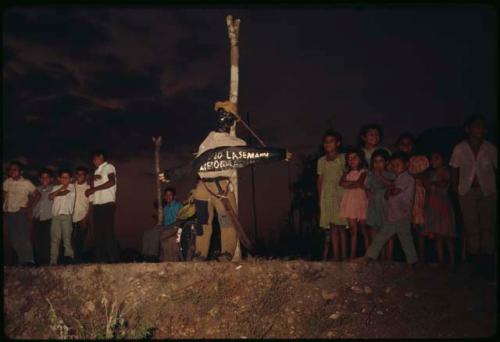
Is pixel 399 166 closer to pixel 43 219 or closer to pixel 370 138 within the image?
pixel 370 138

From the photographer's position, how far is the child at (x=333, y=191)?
32.6 feet

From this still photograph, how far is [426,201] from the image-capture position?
9602 millimetres

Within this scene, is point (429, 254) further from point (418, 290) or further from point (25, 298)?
point (25, 298)

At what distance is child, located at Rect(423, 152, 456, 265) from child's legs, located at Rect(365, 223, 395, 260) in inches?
20.9

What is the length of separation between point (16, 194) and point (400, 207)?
6788 millimetres

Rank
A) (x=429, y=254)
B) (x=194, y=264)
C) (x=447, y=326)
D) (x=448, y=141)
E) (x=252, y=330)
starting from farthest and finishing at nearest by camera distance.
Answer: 1. (x=448, y=141)
2. (x=429, y=254)
3. (x=194, y=264)
4. (x=252, y=330)
5. (x=447, y=326)

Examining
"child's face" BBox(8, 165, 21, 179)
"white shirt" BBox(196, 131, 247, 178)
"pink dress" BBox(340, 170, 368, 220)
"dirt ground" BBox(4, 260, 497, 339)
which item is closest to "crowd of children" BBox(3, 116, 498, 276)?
"pink dress" BBox(340, 170, 368, 220)

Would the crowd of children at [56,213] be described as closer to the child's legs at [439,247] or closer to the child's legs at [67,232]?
the child's legs at [67,232]

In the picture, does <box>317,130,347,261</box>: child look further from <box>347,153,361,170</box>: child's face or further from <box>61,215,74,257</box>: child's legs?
<box>61,215,74,257</box>: child's legs

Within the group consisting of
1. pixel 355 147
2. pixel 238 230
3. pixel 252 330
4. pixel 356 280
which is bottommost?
pixel 252 330

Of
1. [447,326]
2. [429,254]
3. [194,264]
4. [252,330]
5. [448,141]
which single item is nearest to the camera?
[447,326]

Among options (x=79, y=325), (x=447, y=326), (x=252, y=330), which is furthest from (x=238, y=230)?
(x=447, y=326)

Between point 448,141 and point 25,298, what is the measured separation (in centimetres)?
875

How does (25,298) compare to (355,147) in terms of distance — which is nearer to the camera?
(355,147)
